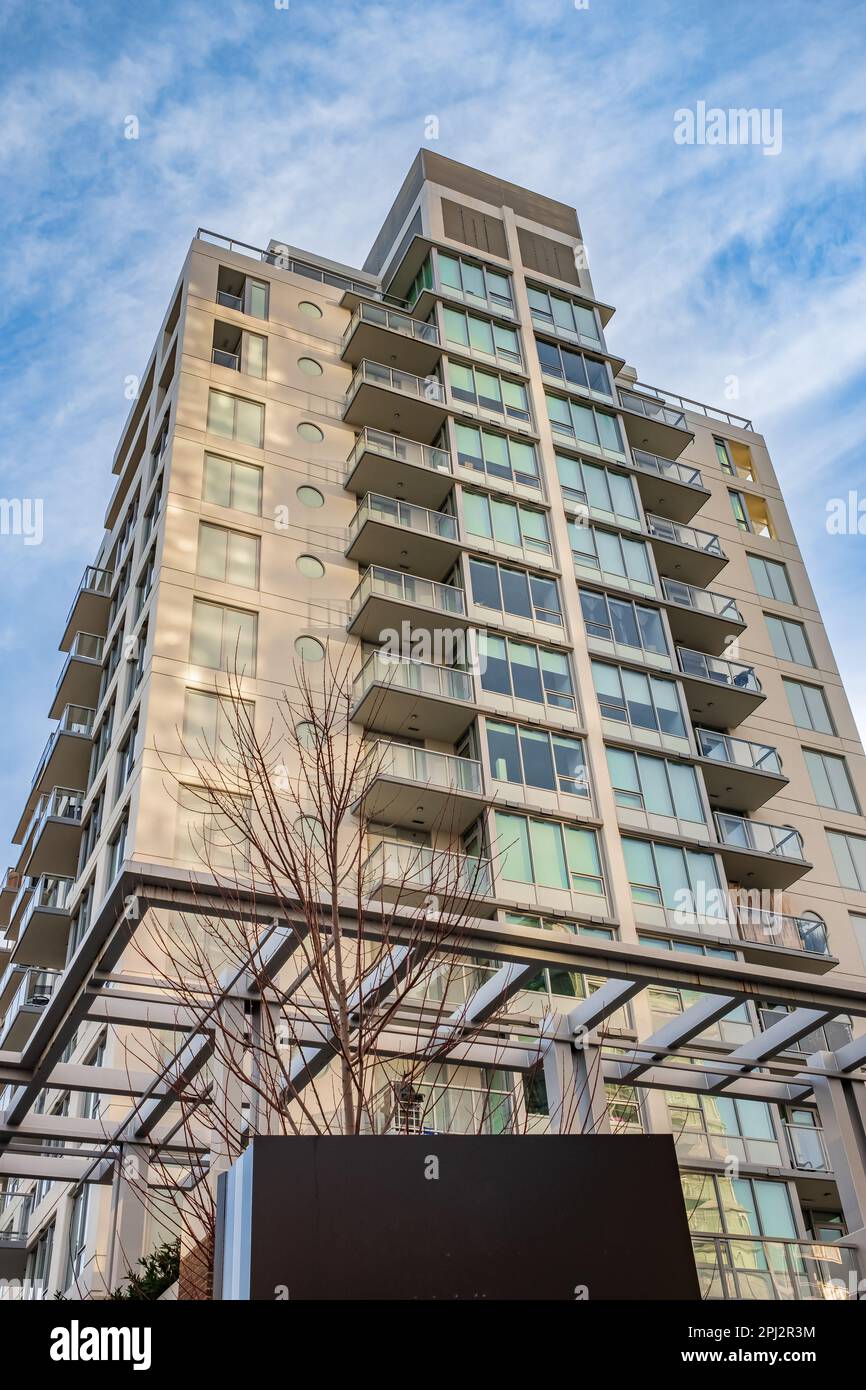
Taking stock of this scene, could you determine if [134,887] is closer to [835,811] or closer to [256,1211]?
[256,1211]

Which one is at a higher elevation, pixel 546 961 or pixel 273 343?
pixel 273 343

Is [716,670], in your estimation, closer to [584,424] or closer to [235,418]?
[584,424]

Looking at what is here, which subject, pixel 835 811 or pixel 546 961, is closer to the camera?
pixel 546 961

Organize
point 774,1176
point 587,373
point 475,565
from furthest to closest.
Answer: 1. point 587,373
2. point 475,565
3. point 774,1176

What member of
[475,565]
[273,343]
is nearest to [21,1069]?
[475,565]

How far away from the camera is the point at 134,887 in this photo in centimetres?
1126

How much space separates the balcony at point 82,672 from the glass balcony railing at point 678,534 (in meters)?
16.5

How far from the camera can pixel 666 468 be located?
38.8 meters

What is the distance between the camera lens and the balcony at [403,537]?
3161 centimetres

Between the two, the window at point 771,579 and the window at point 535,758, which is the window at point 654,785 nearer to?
the window at point 535,758

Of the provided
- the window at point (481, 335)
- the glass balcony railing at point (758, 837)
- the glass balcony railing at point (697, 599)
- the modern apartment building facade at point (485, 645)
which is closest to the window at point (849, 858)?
the modern apartment building facade at point (485, 645)

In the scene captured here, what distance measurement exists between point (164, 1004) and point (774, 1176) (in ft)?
54.4
